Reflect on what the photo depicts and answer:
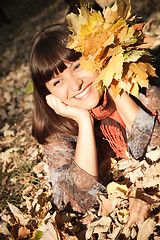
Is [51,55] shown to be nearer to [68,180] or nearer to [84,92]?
[84,92]

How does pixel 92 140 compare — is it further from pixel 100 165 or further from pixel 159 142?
pixel 159 142

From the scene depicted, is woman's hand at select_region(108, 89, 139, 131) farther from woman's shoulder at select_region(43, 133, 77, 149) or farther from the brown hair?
woman's shoulder at select_region(43, 133, 77, 149)

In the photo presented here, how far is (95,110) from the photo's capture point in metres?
2.00

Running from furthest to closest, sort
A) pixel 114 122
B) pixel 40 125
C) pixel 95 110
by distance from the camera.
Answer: pixel 40 125, pixel 114 122, pixel 95 110

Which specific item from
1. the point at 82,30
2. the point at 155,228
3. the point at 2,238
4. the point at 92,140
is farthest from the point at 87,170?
the point at 82,30

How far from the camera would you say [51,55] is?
5.90 feet

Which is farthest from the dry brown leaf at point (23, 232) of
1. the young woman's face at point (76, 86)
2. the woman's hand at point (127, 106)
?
the woman's hand at point (127, 106)

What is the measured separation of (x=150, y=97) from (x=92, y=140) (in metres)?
0.61

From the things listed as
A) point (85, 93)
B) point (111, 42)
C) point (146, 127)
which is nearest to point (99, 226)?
point (146, 127)

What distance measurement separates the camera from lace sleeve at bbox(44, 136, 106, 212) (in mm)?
1852

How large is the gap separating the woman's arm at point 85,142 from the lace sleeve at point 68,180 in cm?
6

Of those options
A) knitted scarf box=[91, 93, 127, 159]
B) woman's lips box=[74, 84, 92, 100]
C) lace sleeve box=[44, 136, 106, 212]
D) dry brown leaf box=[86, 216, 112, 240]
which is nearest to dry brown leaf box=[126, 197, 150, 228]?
dry brown leaf box=[86, 216, 112, 240]

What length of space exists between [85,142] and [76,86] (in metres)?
0.47

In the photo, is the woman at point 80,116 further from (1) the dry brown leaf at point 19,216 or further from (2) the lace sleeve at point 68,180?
(1) the dry brown leaf at point 19,216
